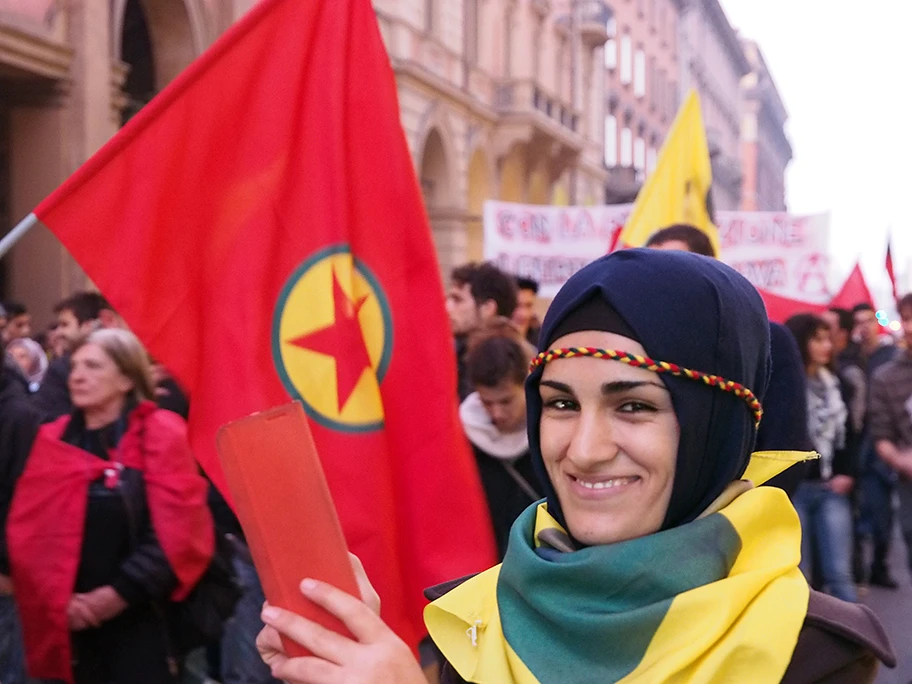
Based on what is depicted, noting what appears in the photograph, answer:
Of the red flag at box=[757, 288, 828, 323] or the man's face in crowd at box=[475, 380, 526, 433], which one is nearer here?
the man's face in crowd at box=[475, 380, 526, 433]

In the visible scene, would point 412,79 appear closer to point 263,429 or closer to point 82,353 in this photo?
point 82,353

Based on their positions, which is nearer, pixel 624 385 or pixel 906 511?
pixel 624 385

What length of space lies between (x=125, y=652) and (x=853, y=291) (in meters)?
10.8

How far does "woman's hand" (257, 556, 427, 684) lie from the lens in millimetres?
1367

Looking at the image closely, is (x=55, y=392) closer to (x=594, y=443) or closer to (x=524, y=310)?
(x=524, y=310)

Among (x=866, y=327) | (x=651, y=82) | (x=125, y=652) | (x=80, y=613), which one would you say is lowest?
(x=125, y=652)

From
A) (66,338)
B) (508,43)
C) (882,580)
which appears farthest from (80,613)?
(508,43)

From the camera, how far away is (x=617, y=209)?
1021 cm

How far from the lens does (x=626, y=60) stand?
37719 mm

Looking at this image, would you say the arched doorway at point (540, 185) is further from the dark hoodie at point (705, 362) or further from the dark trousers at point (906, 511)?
the dark hoodie at point (705, 362)

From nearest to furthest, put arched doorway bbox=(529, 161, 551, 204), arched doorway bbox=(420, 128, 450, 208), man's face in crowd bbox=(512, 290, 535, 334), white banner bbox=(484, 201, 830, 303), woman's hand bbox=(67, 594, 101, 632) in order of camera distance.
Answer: woman's hand bbox=(67, 594, 101, 632) < man's face in crowd bbox=(512, 290, 535, 334) < white banner bbox=(484, 201, 830, 303) < arched doorway bbox=(420, 128, 450, 208) < arched doorway bbox=(529, 161, 551, 204)

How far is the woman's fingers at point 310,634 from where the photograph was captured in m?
1.37

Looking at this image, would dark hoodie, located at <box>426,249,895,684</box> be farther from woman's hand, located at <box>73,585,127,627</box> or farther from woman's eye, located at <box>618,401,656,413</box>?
woman's hand, located at <box>73,585,127,627</box>

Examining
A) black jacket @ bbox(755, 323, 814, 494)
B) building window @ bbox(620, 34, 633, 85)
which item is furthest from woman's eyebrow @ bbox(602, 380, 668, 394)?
building window @ bbox(620, 34, 633, 85)
